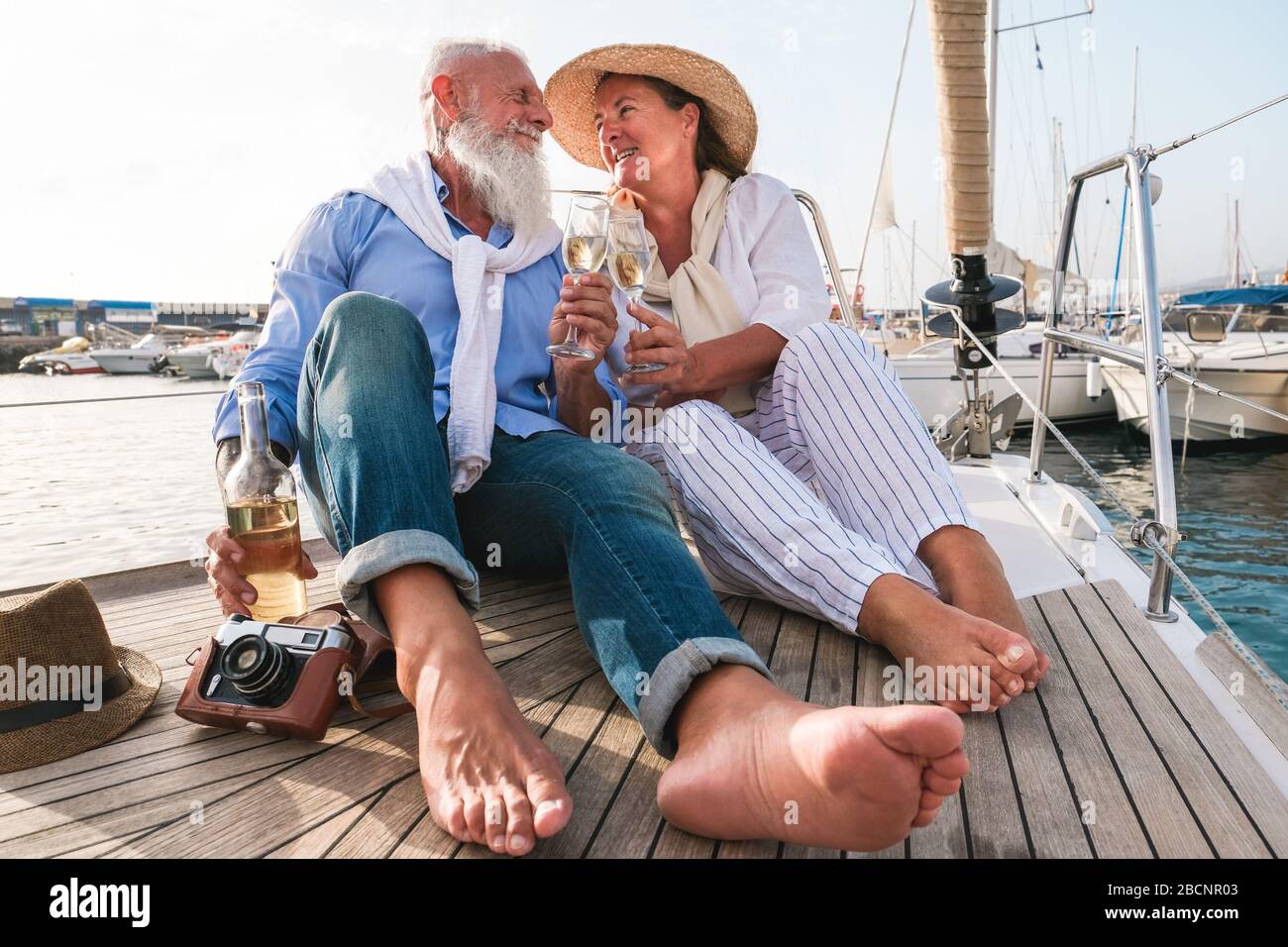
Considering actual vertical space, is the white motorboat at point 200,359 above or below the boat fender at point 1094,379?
above

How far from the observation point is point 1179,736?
120 cm

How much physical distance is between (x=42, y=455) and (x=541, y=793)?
39.4ft

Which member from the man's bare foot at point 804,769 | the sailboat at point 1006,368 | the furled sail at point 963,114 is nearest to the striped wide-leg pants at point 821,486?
the man's bare foot at point 804,769

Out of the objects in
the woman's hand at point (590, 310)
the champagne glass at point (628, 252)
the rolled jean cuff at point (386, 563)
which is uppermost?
the champagne glass at point (628, 252)

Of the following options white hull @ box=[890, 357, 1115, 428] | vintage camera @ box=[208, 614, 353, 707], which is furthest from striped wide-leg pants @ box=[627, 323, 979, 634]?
white hull @ box=[890, 357, 1115, 428]

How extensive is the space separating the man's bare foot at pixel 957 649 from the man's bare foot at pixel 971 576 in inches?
3.8

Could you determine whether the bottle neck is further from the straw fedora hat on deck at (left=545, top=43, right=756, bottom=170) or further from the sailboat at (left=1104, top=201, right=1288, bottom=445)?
the sailboat at (left=1104, top=201, right=1288, bottom=445)

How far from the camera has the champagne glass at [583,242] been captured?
1.53 metres

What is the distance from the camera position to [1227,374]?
36.5 feet

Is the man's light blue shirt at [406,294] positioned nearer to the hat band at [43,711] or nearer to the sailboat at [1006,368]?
the hat band at [43,711]

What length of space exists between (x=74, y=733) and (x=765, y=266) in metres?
1.64

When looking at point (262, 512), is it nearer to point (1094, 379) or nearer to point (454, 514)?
point (454, 514)

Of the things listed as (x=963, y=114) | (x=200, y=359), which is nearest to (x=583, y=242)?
(x=963, y=114)
